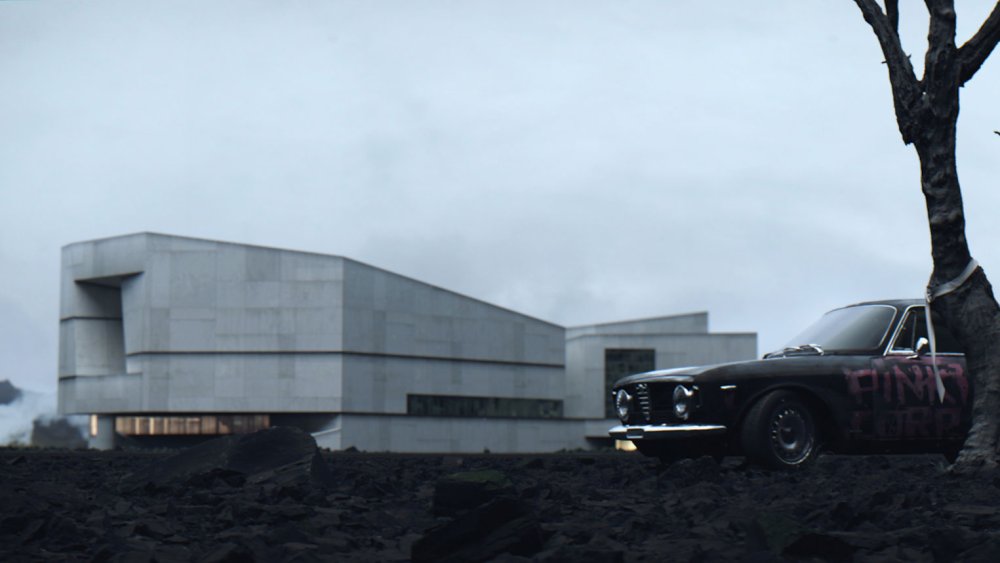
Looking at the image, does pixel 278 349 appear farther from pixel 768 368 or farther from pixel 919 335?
pixel 768 368

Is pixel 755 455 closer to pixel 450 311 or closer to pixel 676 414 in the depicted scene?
pixel 676 414

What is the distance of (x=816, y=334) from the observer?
36.8 feet

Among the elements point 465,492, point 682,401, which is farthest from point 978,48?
point 465,492

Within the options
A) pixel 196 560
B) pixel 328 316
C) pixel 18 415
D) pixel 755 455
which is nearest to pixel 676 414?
pixel 755 455

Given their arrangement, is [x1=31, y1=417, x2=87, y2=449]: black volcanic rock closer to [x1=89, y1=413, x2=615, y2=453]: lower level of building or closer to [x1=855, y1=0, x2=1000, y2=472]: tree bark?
[x1=89, y1=413, x2=615, y2=453]: lower level of building

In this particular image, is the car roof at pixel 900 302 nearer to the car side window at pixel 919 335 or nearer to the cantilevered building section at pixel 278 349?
the car side window at pixel 919 335

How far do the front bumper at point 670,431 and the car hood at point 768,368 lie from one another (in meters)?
0.39

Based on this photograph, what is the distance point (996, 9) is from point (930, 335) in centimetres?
276

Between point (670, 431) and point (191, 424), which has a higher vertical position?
point (670, 431)

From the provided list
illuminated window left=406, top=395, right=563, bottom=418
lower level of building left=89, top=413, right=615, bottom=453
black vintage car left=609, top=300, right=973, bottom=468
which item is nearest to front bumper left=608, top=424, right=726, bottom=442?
black vintage car left=609, top=300, right=973, bottom=468

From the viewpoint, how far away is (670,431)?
34.1 feet

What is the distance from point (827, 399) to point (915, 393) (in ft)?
2.96

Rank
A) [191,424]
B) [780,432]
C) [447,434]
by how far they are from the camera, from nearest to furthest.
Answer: [780,432], [191,424], [447,434]

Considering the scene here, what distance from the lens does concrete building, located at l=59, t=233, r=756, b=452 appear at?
50.2m
